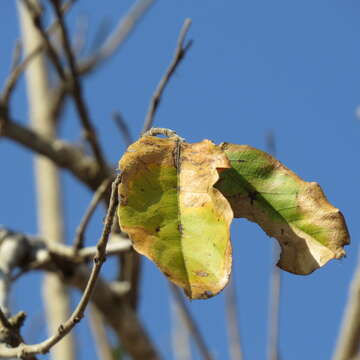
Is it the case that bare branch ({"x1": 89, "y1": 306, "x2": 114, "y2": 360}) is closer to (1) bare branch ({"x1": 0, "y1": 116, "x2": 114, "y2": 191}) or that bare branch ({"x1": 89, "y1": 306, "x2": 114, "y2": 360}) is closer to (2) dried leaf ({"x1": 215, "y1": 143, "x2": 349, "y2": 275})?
(1) bare branch ({"x1": 0, "y1": 116, "x2": 114, "y2": 191})

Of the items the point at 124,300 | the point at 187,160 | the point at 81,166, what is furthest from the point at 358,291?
the point at 187,160

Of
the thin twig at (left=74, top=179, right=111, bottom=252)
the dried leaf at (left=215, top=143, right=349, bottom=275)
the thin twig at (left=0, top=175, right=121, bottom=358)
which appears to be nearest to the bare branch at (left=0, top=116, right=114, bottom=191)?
the thin twig at (left=74, top=179, right=111, bottom=252)

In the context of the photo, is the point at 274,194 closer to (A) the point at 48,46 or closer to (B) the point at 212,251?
(B) the point at 212,251

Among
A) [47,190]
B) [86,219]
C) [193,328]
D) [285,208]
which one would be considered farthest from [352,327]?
[47,190]

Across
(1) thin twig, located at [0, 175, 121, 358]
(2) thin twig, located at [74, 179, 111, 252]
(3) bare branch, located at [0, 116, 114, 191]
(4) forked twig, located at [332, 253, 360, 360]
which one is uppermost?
(3) bare branch, located at [0, 116, 114, 191]

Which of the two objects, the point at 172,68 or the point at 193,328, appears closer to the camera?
the point at 172,68

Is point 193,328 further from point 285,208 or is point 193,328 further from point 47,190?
point 47,190
